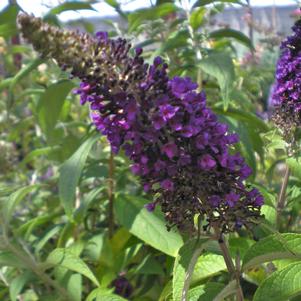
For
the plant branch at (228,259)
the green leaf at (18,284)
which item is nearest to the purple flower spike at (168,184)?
the plant branch at (228,259)

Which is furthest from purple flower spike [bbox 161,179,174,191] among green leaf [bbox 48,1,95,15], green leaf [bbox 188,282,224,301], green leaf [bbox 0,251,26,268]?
green leaf [bbox 48,1,95,15]

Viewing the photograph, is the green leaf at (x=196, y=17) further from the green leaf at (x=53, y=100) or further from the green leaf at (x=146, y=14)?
A: the green leaf at (x=53, y=100)

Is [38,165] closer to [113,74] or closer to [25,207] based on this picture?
[25,207]

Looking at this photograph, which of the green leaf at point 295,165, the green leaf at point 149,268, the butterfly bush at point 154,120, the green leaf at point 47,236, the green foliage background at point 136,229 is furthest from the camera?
the green leaf at point 47,236

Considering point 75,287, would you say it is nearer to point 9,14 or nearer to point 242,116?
point 242,116

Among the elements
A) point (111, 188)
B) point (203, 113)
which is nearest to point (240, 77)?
point (111, 188)

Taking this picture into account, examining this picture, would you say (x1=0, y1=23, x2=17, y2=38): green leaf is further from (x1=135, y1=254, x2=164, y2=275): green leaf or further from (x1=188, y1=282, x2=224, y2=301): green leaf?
(x1=188, y1=282, x2=224, y2=301): green leaf

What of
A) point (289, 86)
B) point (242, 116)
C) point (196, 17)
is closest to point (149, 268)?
point (242, 116)
